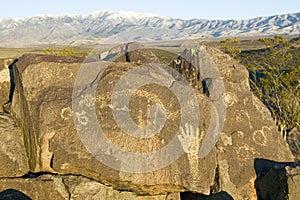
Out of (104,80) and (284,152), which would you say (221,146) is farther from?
(104,80)

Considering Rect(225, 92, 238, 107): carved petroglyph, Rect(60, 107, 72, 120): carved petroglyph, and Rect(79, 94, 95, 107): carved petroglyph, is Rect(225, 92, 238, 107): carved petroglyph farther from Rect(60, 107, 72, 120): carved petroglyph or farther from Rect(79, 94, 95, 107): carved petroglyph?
Rect(60, 107, 72, 120): carved petroglyph

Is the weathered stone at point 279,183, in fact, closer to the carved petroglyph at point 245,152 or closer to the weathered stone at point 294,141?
the carved petroglyph at point 245,152

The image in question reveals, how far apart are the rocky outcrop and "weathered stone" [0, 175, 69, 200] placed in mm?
239

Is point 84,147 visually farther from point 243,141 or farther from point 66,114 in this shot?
point 243,141

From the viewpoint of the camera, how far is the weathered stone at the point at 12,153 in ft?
27.2

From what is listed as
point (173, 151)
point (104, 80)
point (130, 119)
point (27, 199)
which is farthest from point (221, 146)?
point (27, 199)

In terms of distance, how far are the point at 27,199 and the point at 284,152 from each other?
6.15m

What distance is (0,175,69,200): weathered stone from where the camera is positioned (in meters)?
7.79

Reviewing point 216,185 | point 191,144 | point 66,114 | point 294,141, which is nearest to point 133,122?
point 191,144

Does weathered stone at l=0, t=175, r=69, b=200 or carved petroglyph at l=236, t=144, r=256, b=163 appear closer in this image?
weathered stone at l=0, t=175, r=69, b=200

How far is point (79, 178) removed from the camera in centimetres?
816

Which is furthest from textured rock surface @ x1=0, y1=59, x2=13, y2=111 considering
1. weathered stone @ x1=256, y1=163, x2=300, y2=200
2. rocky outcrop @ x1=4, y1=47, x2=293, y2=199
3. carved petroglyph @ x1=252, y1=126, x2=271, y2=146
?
weathered stone @ x1=256, y1=163, x2=300, y2=200

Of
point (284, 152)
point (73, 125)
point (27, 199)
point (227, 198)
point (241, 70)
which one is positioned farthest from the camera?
point (241, 70)

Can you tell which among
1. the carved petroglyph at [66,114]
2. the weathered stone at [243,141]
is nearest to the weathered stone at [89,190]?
the carved petroglyph at [66,114]
